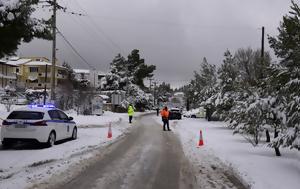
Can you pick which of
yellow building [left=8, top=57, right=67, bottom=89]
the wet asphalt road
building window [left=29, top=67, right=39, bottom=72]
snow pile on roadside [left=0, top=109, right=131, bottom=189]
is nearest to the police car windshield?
snow pile on roadside [left=0, top=109, right=131, bottom=189]

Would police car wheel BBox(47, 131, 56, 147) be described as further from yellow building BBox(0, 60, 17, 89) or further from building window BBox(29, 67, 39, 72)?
building window BBox(29, 67, 39, 72)

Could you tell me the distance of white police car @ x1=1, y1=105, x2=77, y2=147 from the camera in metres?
17.4

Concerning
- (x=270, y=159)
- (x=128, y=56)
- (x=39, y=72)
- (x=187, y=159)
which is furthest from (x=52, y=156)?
(x=39, y=72)

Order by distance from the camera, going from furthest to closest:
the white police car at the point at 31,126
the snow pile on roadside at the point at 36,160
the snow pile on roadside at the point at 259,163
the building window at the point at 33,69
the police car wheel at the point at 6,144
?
the building window at the point at 33,69
the police car wheel at the point at 6,144
the white police car at the point at 31,126
the snow pile on roadside at the point at 36,160
the snow pile on roadside at the point at 259,163

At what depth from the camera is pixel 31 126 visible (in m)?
17.5

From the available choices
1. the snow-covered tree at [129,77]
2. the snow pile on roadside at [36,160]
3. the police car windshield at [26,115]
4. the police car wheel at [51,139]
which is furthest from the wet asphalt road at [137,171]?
the snow-covered tree at [129,77]

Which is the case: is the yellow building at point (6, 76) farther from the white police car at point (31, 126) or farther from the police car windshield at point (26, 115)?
the police car windshield at point (26, 115)

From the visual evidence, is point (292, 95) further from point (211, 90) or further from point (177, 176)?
point (211, 90)

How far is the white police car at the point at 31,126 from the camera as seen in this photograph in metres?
17.4

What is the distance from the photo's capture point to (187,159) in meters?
16.0

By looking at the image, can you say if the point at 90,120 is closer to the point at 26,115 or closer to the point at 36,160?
the point at 26,115

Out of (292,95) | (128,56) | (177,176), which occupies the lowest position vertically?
(177,176)

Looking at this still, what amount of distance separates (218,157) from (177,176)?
4.10 m

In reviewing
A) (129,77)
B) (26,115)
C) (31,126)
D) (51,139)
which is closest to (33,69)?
(129,77)
